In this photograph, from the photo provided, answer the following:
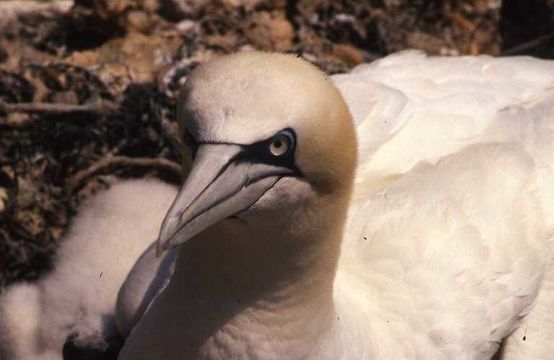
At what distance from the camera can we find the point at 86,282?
4.09 metres

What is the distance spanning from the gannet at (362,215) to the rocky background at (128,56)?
1219mm

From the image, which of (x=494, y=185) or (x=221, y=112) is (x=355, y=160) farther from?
(x=494, y=185)

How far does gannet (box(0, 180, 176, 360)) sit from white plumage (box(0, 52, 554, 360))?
0.04 metres

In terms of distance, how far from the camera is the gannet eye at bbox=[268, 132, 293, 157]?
7.32 ft

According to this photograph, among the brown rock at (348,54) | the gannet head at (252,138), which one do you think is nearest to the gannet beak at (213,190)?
the gannet head at (252,138)

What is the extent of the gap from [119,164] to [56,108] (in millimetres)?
422

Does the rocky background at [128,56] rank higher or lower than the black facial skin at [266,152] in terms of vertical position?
lower

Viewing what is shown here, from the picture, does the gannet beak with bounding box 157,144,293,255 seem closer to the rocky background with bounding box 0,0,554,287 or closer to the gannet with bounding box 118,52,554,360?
the gannet with bounding box 118,52,554,360

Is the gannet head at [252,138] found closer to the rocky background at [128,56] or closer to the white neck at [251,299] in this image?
the white neck at [251,299]

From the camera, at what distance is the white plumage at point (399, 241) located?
2467 mm

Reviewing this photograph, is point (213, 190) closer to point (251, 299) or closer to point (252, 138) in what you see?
point (252, 138)

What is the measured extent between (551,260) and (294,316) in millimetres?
1076

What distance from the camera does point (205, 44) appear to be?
5281 millimetres

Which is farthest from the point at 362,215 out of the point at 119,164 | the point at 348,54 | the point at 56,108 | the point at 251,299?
the point at 348,54
